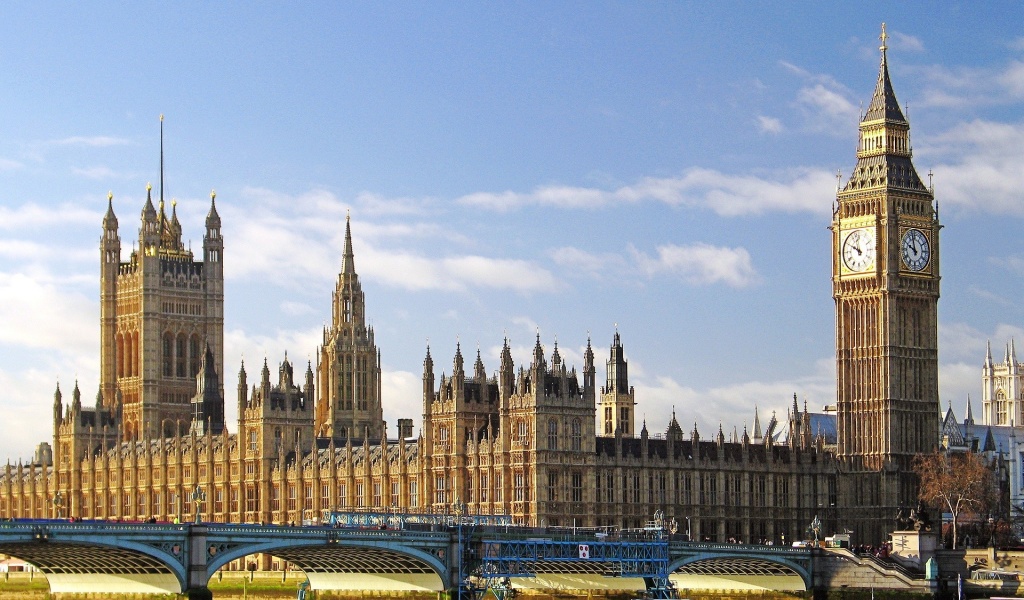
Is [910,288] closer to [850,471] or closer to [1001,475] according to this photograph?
[850,471]

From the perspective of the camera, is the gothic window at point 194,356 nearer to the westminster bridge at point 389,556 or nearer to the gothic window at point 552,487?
the gothic window at point 552,487

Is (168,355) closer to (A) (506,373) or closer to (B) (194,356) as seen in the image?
(B) (194,356)

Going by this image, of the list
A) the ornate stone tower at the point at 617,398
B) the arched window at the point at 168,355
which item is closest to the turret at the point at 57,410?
the arched window at the point at 168,355

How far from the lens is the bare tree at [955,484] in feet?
436

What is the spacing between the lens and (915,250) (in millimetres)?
138875

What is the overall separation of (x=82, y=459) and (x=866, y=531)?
70.2 metres

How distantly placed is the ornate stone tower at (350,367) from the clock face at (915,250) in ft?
150

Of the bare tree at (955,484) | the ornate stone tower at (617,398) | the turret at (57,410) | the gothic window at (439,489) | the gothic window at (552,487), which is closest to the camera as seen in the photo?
the gothic window at (552,487)

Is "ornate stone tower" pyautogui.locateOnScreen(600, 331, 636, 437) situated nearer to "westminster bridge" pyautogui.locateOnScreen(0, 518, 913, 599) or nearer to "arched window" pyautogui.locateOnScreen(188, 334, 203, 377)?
"westminster bridge" pyautogui.locateOnScreen(0, 518, 913, 599)

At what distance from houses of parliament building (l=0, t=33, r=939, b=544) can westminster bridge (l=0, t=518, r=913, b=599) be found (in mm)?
14412

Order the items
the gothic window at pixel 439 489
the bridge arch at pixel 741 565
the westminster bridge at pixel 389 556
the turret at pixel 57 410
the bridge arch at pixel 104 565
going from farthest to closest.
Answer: the turret at pixel 57 410
the gothic window at pixel 439 489
the bridge arch at pixel 741 565
the westminster bridge at pixel 389 556
the bridge arch at pixel 104 565

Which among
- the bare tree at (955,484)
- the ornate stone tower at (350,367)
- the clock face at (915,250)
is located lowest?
the bare tree at (955,484)

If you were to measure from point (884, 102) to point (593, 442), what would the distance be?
32.0 metres

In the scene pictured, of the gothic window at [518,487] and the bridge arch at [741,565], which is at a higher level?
the gothic window at [518,487]
